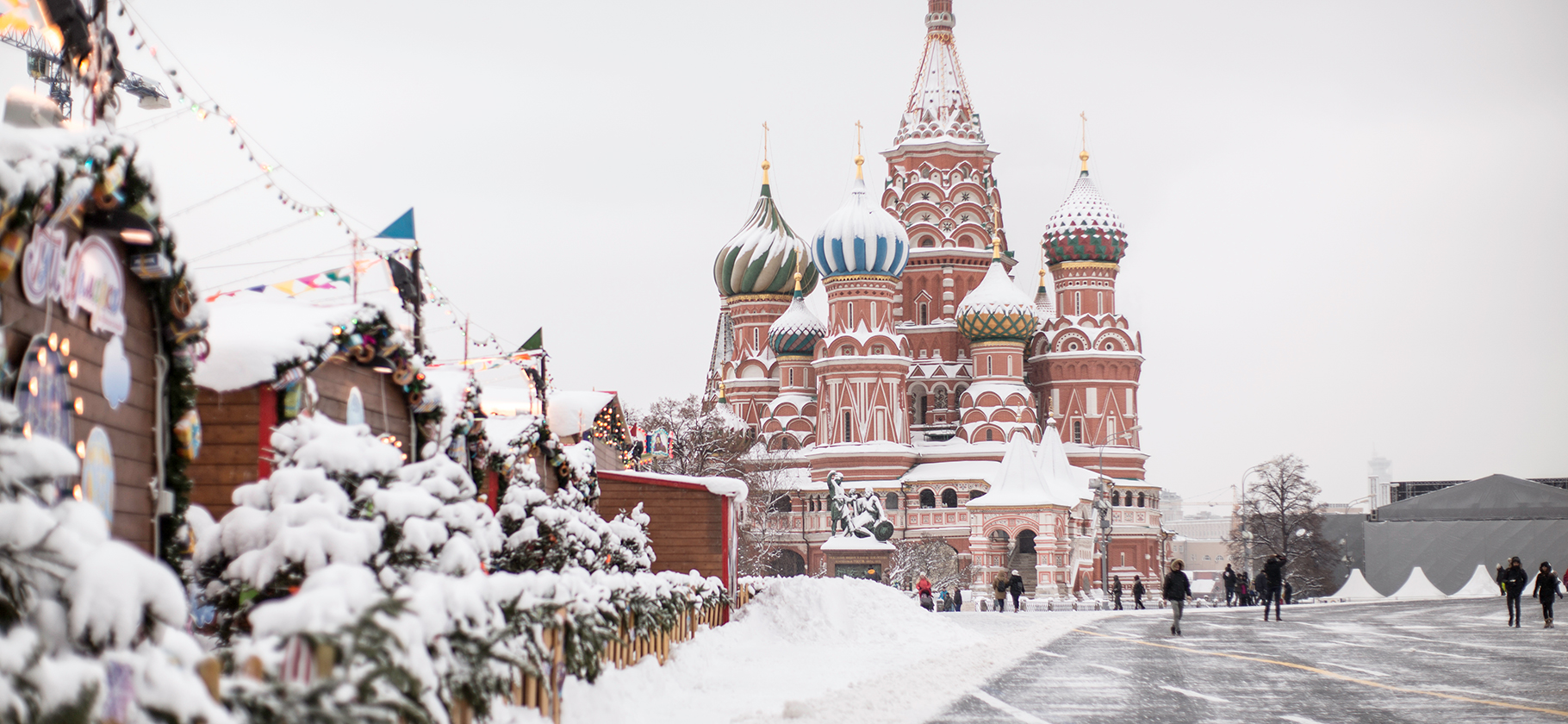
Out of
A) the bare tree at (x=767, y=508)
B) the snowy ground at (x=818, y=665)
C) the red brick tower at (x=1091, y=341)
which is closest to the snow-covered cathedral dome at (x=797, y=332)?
the bare tree at (x=767, y=508)

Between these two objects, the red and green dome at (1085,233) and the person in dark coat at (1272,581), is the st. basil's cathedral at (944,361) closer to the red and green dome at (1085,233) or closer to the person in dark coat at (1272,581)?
the red and green dome at (1085,233)

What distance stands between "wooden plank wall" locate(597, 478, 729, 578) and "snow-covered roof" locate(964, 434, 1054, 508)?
32955 mm

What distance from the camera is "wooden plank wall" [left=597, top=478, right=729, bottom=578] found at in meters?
23.3

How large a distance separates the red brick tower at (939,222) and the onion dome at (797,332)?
3953mm

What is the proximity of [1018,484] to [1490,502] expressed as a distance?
40.6 meters

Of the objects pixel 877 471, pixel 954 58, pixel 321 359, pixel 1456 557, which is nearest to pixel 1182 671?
pixel 321 359

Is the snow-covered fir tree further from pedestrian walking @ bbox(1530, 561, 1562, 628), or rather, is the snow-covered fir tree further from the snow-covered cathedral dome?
the snow-covered cathedral dome

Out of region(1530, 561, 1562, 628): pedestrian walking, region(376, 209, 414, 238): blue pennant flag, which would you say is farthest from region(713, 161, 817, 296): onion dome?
region(376, 209, 414, 238): blue pennant flag

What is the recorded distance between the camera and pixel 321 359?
9.54 m

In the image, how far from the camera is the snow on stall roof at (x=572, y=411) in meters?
20.6

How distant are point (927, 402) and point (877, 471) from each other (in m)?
7.75

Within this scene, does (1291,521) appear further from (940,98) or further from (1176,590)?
(1176,590)

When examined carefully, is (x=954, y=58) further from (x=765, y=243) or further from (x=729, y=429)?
(x=729, y=429)

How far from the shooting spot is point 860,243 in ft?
213
